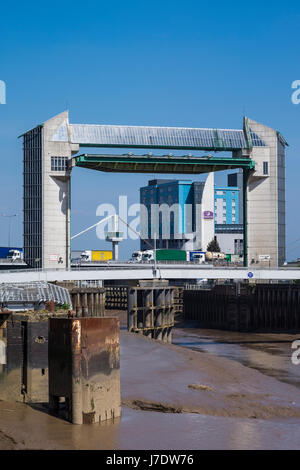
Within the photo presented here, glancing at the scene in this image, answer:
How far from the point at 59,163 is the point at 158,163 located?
9579 mm

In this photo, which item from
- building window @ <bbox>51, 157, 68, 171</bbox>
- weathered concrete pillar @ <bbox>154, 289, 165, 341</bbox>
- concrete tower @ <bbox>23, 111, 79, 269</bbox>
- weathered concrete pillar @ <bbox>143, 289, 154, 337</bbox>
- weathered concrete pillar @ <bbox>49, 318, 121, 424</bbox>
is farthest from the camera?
building window @ <bbox>51, 157, 68, 171</bbox>

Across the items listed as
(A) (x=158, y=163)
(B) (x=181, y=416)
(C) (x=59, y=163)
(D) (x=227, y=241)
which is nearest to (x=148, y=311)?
(A) (x=158, y=163)

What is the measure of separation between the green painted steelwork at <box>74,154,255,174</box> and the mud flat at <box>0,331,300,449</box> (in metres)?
34.1

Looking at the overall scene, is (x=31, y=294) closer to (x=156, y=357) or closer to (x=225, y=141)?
(x=156, y=357)

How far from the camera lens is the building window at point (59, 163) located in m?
75.3

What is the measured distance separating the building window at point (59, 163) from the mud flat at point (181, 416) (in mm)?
35033

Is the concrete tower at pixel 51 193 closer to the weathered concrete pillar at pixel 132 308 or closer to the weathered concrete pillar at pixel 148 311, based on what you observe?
the weathered concrete pillar at pixel 148 311

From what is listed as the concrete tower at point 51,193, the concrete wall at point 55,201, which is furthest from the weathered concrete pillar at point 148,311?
the concrete tower at point 51,193

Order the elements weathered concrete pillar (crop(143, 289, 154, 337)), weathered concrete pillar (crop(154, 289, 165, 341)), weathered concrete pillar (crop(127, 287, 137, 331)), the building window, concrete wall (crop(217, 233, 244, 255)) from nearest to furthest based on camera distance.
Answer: weathered concrete pillar (crop(127, 287, 137, 331)) → weathered concrete pillar (crop(143, 289, 154, 337)) → weathered concrete pillar (crop(154, 289, 165, 341)) → the building window → concrete wall (crop(217, 233, 244, 255))

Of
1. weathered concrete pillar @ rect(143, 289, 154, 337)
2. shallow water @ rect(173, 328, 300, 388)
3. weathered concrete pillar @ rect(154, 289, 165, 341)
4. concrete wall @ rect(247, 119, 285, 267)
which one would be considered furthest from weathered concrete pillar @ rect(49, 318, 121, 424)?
concrete wall @ rect(247, 119, 285, 267)

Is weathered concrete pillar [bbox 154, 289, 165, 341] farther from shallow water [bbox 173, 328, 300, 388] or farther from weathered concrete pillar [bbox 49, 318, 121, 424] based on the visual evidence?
weathered concrete pillar [bbox 49, 318, 121, 424]

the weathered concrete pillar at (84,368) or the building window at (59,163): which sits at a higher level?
the building window at (59,163)

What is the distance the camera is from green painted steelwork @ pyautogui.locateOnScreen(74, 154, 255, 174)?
74.6m

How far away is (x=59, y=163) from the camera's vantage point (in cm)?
7550
